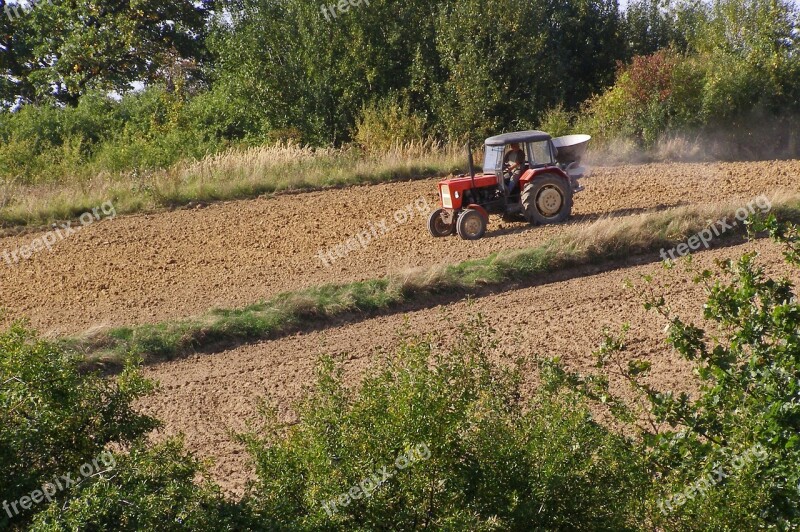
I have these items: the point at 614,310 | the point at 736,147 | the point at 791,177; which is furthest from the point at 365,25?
the point at 614,310

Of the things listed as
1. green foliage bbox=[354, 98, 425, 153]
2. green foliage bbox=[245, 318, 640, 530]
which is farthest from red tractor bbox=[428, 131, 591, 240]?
green foliage bbox=[245, 318, 640, 530]

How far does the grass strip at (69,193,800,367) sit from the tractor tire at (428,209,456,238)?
78.0 inches

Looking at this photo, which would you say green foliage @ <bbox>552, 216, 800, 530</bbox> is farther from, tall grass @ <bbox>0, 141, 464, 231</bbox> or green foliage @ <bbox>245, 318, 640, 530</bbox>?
tall grass @ <bbox>0, 141, 464, 231</bbox>

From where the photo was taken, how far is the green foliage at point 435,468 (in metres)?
5.12

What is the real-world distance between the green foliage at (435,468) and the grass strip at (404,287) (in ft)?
20.0

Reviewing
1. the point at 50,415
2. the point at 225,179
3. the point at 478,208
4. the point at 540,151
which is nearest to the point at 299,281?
the point at 478,208

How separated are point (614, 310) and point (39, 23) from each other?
25916 mm

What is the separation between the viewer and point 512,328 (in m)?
11.4

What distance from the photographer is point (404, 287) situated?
12953mm

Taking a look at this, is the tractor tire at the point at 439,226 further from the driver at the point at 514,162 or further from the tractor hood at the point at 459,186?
the driver at the point at 514,162

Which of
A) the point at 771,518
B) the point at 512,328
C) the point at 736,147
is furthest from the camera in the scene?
the point at 736,147

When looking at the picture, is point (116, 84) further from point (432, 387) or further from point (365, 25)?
point (432, 387)

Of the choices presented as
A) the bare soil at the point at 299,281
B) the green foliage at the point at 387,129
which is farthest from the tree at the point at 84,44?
the bare soil at the point at 299,281

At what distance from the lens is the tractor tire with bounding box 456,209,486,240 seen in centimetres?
1527
